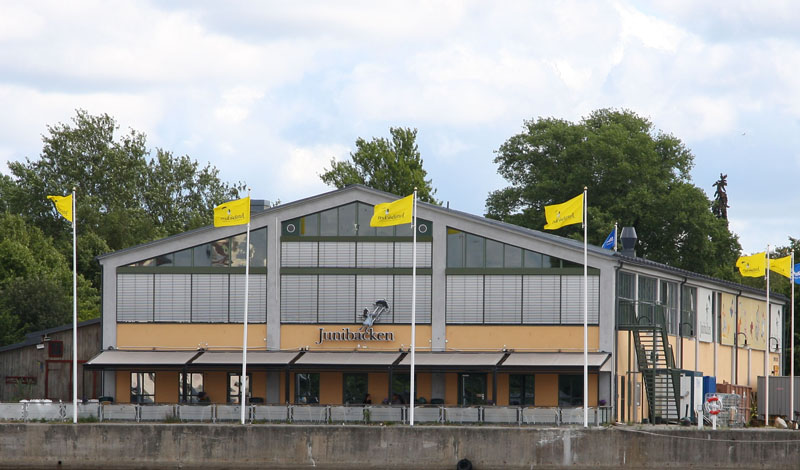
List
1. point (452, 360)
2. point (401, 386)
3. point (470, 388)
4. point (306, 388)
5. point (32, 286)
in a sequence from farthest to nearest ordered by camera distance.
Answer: point (32, 286) < point (306, 388) < point (401, 386) < point (470, 388) < point (452, 360)

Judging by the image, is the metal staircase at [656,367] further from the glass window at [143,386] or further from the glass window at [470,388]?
the glass window at [143,386]

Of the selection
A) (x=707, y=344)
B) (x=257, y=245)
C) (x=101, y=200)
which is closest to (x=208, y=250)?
(x=257, y=245)

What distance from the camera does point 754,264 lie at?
57.8 metres

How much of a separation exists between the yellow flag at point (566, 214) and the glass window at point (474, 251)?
6.44 meters

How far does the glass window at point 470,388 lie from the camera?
55.5 meters

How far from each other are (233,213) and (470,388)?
12005 millimetres

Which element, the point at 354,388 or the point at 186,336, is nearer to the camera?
the point at 354,388

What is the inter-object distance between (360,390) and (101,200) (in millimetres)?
59241

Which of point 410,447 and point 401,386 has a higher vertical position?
point 401,386

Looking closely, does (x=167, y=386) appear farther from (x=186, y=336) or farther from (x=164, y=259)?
(x=164, y=259)

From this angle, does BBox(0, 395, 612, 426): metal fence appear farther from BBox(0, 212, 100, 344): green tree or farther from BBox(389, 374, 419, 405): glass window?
BBox(0, 212, 100, 344): green tree

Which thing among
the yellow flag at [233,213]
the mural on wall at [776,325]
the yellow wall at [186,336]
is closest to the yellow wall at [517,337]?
the yellow wall at [186,336]

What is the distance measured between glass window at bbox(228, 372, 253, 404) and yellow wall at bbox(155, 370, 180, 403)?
2.14 metres

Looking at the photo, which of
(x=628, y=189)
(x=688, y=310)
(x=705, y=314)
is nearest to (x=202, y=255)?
(x=688, y=310)
